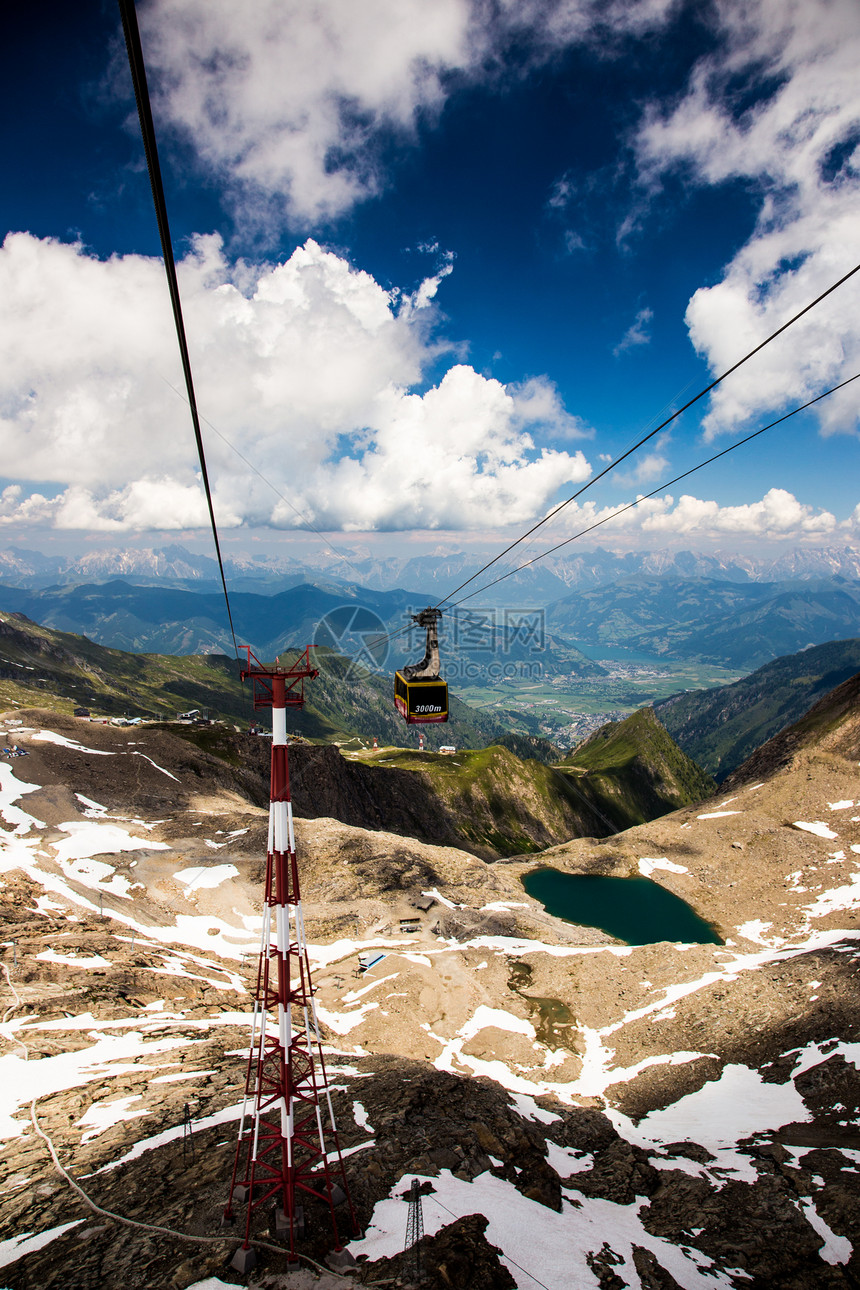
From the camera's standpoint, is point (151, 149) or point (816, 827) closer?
point (151, 149)

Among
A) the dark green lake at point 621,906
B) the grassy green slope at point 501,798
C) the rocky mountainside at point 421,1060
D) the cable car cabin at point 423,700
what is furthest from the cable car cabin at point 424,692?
the grassy green slope at point 501,798

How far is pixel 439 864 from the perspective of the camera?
79.4 meters

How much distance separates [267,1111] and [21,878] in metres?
35.4

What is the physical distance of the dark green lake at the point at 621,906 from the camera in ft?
262

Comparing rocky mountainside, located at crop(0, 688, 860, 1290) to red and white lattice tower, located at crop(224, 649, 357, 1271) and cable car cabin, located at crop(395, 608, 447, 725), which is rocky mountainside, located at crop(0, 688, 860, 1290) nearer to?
red and white lattice tower, located at crop(224, 649, 357, 1271)

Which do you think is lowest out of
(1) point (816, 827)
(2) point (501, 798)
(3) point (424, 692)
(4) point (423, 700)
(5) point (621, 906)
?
(5) point (621, 906)

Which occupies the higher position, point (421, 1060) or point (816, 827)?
point (421, 1060)

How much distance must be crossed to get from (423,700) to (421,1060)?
1000 inches

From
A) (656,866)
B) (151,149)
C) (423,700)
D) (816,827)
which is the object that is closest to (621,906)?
(656,866)

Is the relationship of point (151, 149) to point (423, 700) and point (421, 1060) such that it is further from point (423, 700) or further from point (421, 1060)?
point (421, 1060)

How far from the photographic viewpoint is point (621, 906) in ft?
295

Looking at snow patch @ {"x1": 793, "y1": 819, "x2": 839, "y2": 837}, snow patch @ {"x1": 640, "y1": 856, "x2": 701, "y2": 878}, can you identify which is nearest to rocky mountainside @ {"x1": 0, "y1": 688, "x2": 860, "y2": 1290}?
snow patch @ {"x1": 793, "y1": 819, "x2": 839, "y2": 837}

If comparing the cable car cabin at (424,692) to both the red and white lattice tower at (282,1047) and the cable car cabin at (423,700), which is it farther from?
the red and white lattice tower at (282,1047)

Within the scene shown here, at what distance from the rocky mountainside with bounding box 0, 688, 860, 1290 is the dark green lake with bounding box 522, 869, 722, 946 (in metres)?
5.90
